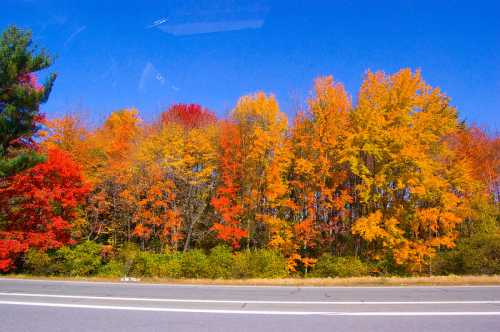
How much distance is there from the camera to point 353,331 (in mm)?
6242

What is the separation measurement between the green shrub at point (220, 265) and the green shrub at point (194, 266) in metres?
0.30

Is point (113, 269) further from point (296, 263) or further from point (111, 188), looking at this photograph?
point (296, 263)

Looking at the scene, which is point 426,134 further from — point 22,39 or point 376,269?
point 22,39

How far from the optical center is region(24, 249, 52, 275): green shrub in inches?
852

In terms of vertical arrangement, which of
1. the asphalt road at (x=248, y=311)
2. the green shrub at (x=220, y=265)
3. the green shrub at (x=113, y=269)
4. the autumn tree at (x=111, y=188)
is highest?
the autumn tree at (x=111, y=188)

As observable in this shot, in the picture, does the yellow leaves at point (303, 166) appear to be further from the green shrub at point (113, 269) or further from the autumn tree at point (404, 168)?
the green shrub at point (113, 269)

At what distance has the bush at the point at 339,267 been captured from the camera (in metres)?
23.5

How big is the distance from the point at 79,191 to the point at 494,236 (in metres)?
25.6

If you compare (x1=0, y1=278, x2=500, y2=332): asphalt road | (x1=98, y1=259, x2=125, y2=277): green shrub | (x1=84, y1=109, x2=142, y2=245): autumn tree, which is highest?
(x1=84, y1=109, x2=142, y2=245): autumn tree

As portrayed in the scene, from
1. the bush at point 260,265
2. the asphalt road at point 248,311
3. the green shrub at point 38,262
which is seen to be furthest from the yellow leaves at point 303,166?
the green shrub at point 38,262

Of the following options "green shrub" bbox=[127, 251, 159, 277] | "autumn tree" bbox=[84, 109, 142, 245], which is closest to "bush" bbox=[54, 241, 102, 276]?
"green shrub" bbox=[127, 251, 159, 277]

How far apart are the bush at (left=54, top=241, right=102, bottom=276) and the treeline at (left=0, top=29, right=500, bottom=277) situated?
36 cm

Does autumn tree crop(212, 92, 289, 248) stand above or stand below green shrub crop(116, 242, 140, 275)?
above

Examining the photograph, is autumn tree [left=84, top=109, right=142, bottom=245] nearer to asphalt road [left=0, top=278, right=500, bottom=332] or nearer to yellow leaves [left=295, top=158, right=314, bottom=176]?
yellow leaves [left=295, top=158, right=314, bottom=176]
